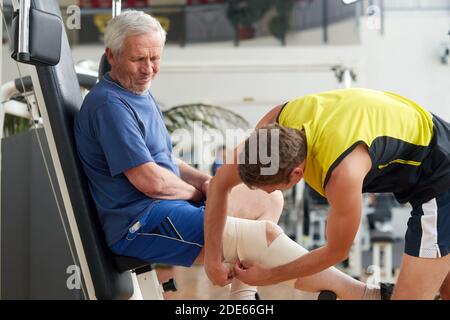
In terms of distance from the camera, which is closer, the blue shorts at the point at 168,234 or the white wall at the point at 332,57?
the blue shorts at the point at 168,234

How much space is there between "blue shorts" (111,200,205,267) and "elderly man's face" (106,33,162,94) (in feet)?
0.95

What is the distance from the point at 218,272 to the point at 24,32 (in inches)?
25.0

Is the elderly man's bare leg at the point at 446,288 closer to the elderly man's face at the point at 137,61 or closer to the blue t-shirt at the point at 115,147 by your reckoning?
the blue t-shirt at the point at 115,147

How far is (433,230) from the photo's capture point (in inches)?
66.3

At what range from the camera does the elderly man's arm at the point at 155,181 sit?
170 cm

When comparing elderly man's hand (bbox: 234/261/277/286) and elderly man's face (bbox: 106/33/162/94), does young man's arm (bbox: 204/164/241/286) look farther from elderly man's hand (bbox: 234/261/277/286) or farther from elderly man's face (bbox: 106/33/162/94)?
elderly man's face (bbox: 106/33/162/94)

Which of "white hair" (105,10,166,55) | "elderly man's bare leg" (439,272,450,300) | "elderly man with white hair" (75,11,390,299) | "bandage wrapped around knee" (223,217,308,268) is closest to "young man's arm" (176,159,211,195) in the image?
"elderly man with white hair" (75,11,390,299)

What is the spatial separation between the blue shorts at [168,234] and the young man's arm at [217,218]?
88mm

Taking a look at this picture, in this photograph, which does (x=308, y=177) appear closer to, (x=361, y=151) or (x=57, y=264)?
(x=361, y=151)

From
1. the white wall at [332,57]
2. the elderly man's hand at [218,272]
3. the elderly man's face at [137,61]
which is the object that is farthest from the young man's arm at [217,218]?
the white wall at [332,57]

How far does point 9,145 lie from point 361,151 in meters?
1.78

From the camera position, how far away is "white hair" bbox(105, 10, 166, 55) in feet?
5.74
